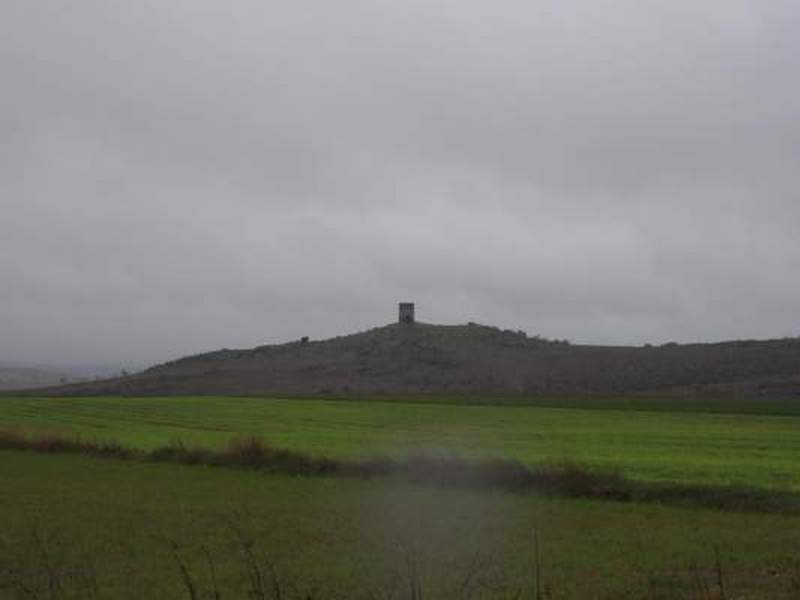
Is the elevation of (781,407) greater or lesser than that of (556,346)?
lesser

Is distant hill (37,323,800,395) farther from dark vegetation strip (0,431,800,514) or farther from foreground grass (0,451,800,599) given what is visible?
foreground grass (0,451,800,599)

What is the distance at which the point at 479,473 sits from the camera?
27.2 metres

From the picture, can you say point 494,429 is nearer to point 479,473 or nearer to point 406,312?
point 479,473

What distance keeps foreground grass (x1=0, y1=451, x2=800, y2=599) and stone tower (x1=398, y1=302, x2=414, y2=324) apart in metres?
74.7

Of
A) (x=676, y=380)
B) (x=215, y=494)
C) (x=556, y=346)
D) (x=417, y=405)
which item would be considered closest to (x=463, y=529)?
(x=215, y=494)

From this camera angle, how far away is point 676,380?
67938 millimetres

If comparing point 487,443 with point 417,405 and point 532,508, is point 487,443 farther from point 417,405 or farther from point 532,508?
point 417,405

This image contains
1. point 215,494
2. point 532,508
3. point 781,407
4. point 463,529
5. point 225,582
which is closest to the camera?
point 225,582

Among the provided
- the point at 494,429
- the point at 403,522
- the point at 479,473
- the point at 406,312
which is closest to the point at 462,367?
the point at 406,312

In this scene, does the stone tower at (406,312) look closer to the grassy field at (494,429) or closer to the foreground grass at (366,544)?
the grassy field at (494,429)

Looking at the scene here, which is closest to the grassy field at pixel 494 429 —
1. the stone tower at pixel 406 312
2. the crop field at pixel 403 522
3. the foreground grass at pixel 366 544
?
the crop field at pixel 403 522

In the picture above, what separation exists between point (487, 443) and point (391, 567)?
63.2ft

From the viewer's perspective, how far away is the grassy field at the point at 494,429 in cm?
2727

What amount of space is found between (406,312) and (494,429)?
215 feet
